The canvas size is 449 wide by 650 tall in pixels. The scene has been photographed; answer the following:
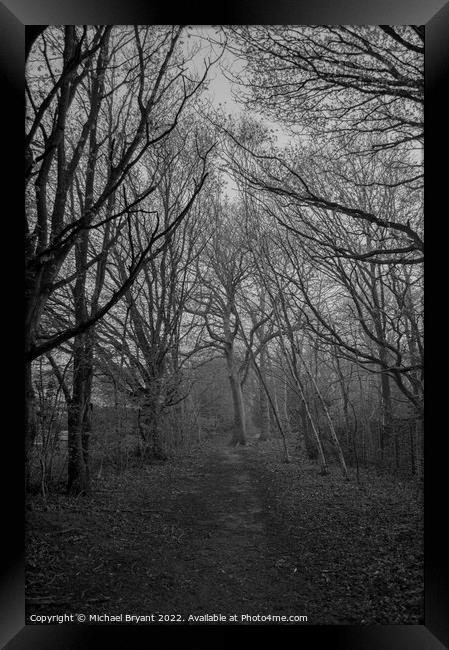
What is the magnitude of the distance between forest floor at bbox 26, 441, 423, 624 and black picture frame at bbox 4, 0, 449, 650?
10 cm

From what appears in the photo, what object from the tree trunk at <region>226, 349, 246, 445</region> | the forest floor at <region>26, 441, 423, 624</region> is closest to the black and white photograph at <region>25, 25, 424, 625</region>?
the forest floor at <region>26, 441, 423, 624</region>

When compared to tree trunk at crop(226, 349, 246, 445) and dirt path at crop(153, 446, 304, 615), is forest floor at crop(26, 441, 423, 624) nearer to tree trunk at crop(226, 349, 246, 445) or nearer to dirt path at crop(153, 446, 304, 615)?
dirt path at crop(153, 446, 304, 615)

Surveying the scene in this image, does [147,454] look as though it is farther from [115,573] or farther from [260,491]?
[115,573]

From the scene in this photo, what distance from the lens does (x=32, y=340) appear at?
244 centimetres

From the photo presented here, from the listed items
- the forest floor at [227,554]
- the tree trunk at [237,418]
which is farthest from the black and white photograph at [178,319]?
the tree trunk at [237,418]

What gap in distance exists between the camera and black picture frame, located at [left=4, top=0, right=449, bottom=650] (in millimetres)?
1919
